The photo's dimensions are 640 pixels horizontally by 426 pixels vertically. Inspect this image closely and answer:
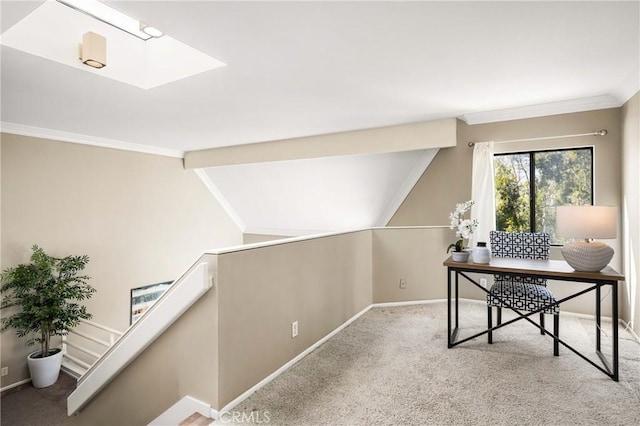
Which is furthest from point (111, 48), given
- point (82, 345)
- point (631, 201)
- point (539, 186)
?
point (631, 201)

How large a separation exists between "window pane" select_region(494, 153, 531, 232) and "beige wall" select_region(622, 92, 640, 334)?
2.80 feet

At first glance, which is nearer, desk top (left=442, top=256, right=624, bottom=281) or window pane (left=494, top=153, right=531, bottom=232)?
desk top (left=442, top=256, right=624, bottom=281)

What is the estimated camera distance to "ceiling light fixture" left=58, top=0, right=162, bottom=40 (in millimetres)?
2344

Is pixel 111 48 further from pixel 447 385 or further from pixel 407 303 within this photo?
pixel 407 303

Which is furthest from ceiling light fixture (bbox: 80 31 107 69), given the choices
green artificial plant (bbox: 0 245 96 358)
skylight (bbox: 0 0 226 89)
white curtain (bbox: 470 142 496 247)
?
white curtain (bbox: 470 142 496 247)

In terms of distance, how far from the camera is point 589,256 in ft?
7.72

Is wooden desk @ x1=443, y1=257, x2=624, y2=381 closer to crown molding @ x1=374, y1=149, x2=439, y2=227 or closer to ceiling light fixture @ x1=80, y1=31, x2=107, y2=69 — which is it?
crown molding @ x1=374, y1=149, x2=439, y2=227

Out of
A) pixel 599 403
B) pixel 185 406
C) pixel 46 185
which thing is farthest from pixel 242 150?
pixel 599 403

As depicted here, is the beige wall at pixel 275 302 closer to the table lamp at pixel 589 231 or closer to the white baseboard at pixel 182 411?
the white baseboard at pixel 182 411

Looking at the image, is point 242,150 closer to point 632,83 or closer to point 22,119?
point 22,119

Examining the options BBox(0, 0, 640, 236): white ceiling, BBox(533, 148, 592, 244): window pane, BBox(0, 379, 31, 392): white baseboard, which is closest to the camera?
BBox(0, 0, 640, 236): white ceiling

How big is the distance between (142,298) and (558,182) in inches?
226

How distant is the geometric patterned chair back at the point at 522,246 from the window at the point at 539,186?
941 mm

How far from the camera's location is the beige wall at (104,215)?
3.99 meters
